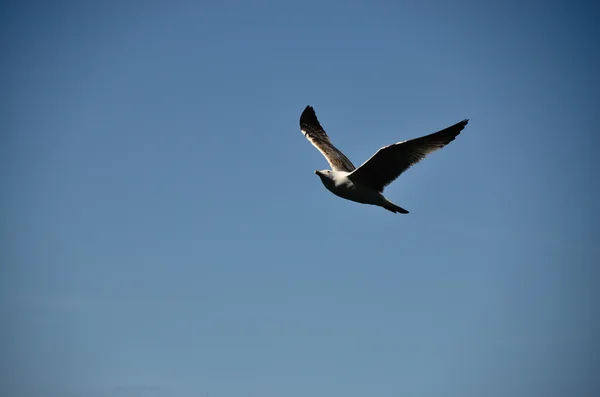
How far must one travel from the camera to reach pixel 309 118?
30.3 m

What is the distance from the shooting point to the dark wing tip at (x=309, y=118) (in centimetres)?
2991

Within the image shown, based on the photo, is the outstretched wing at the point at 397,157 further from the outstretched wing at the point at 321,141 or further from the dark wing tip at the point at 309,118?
the dark wing tip at the point at 309,118

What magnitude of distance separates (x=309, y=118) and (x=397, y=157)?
11.3 metres

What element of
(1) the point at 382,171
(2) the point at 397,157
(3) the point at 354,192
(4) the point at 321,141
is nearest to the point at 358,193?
(3) the point at 354,192

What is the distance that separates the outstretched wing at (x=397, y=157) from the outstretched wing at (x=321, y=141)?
3984 millimetres

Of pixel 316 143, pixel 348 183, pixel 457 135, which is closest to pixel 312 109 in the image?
pixel 316 143

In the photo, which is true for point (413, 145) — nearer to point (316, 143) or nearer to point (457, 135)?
point (457, 135)

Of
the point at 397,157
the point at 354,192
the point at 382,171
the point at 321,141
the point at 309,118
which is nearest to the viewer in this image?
the point at 397,157

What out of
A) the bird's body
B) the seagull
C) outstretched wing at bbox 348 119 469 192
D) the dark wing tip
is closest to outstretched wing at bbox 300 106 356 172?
the dark wing tip

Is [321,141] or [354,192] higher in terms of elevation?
[321,141]

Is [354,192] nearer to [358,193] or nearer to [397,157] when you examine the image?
[358,193]

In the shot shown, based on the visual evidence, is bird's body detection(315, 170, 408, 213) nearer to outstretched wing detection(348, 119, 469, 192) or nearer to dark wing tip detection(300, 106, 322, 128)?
outstretched wing detection(348, 119, 469, 192)

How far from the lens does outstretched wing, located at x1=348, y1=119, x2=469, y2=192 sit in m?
A: 19.0

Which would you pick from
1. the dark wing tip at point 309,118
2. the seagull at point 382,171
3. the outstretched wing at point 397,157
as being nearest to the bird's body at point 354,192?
the seagull at point 382,171
